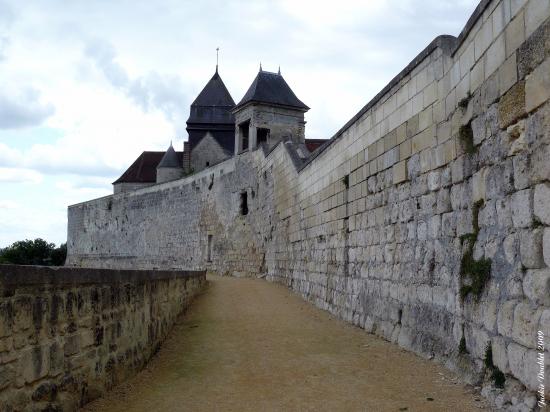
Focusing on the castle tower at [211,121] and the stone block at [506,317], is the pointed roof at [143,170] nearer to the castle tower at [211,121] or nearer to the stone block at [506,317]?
the castle tower at [211,121]

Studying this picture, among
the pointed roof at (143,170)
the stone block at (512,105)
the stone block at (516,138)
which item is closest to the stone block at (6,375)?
the stone block at (516,138)

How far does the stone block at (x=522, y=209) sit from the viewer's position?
377 cm

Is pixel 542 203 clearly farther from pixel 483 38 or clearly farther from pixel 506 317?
pixel 483 38

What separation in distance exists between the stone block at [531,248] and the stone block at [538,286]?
0.05 metres

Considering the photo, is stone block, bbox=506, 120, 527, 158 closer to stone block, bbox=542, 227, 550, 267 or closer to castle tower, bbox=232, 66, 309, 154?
stone block, bbox=542, 227, 550, 267

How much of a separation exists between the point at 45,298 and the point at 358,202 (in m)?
6.00

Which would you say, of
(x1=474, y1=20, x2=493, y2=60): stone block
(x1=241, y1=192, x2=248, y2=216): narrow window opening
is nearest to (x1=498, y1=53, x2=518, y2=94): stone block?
(x1=474, y1=20, x2=493, y2=60): stone block

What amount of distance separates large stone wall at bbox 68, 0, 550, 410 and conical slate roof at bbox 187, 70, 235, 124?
3098cm

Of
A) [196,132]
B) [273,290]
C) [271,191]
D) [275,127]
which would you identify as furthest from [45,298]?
[196,132]

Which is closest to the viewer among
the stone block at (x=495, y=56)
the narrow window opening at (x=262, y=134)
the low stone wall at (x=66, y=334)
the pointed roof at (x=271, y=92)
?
the low stone wall at (x=66, y=334)

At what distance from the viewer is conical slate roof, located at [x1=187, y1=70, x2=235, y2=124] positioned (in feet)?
142

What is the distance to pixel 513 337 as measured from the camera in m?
3.95

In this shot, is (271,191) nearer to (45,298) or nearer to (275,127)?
(275,127)

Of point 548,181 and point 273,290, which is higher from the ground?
point 548,181
